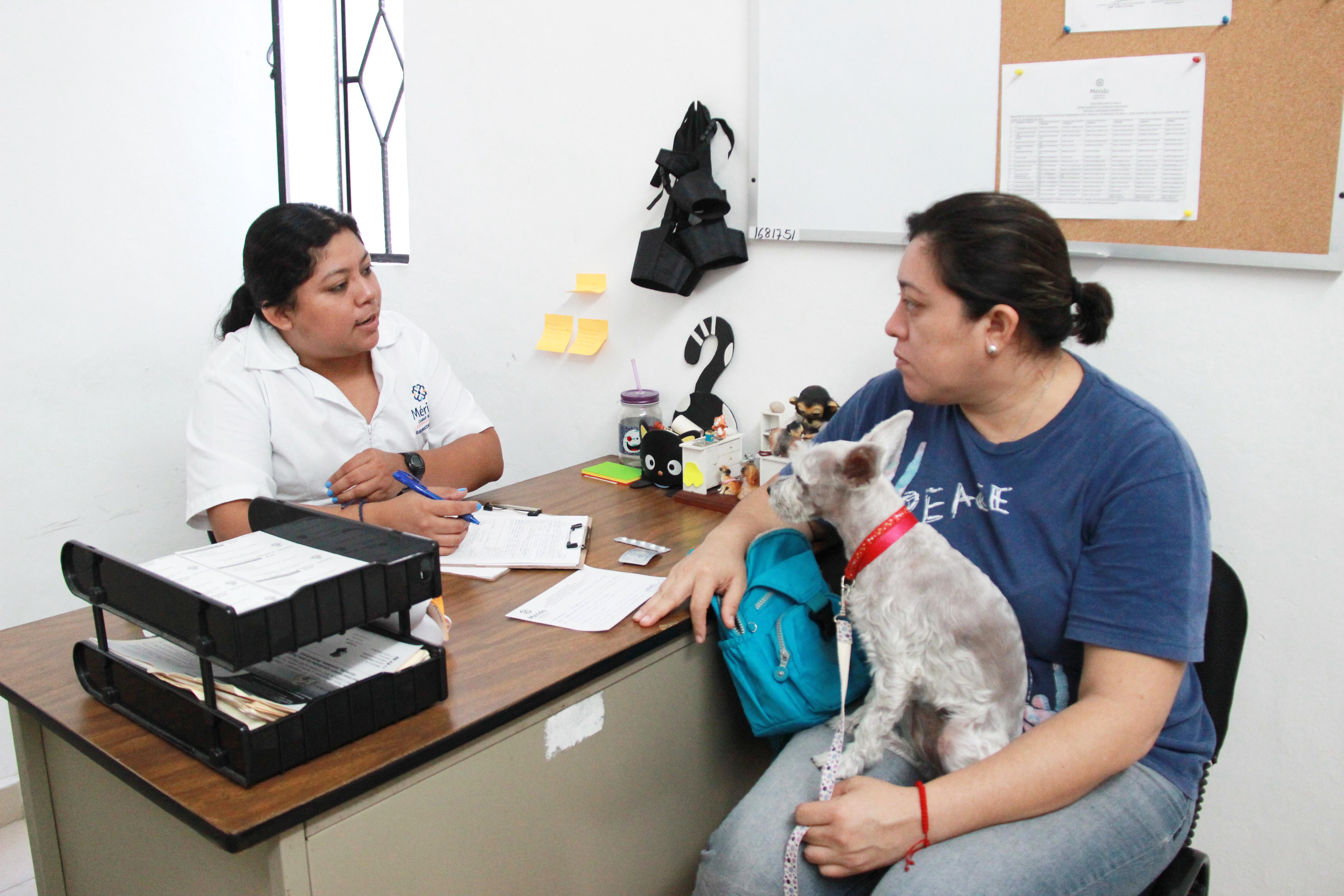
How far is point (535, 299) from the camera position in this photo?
102 inches

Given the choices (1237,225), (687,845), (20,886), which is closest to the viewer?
(1237,225)

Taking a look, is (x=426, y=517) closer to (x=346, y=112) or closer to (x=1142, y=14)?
(x=1142, y=14)

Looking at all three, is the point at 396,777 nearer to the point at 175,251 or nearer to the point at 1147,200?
the point at 1147,200

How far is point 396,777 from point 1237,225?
1557 mm

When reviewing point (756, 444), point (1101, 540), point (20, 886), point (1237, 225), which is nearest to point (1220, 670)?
point (1101, 540)

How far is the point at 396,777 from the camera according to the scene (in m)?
1.09

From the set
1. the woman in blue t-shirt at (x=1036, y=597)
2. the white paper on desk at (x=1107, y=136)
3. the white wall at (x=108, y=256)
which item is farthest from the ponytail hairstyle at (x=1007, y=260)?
the white wall at (x=108, y=256)

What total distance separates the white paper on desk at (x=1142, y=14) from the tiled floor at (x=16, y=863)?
9.15 ft

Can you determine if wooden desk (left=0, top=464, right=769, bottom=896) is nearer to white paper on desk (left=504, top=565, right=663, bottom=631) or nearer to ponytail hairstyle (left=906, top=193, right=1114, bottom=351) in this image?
white paper on desk (left=504, top=565, right=663, bottom=631)

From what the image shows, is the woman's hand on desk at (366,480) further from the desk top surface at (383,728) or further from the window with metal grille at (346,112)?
the window with metal grille at (346,112)

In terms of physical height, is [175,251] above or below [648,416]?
above

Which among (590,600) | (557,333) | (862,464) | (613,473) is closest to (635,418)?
(613,473)

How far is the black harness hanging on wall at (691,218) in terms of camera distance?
6.75 ft

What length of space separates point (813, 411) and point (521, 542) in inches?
26.4
